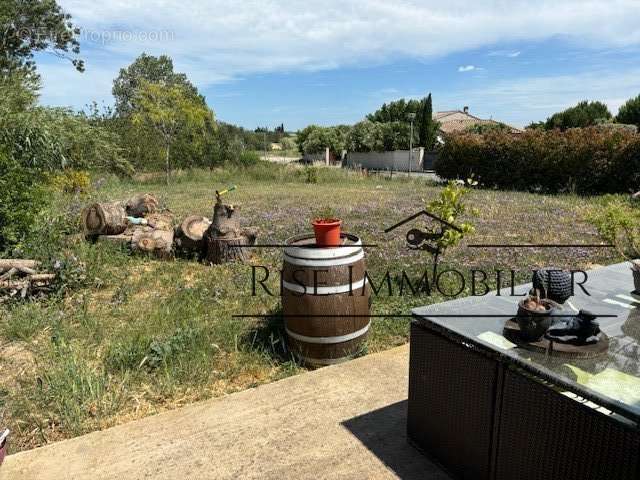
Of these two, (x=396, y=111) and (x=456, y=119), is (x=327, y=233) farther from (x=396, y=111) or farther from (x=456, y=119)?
(x=456, y=119)

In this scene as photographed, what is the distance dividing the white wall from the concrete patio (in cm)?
2740

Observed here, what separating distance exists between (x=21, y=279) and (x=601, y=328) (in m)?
4.28

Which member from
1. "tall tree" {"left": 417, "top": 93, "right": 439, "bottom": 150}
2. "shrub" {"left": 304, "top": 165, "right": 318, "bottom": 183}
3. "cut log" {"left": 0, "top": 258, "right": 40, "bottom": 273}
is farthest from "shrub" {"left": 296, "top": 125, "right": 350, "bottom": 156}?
"cut log" {"left": 0, "top": 258, "right": 40, "bottom": 273}

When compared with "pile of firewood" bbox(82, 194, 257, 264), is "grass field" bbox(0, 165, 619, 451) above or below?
below

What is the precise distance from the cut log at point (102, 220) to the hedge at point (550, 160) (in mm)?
12720

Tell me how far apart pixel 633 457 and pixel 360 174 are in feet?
57.9

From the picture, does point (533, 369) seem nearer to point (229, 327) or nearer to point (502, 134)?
point (229, 327)

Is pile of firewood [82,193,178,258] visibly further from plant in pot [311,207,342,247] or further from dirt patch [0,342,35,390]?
plant in pot [311,207,342,247]

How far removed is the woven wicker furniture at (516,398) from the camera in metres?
1.24

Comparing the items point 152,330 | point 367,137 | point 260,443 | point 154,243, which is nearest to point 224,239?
point 154,243

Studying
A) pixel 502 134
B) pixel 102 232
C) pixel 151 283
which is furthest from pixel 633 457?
pixel 502 134

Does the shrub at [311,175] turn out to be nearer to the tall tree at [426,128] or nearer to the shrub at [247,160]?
the shrub at [247,160]

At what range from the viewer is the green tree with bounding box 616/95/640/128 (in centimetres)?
2805

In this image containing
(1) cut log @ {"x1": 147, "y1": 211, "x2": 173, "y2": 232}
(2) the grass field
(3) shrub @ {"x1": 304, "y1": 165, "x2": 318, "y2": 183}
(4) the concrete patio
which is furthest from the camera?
(3) shrub @ {"x1": 304, "y1": 165, "x2": 318, "y2": 183}
